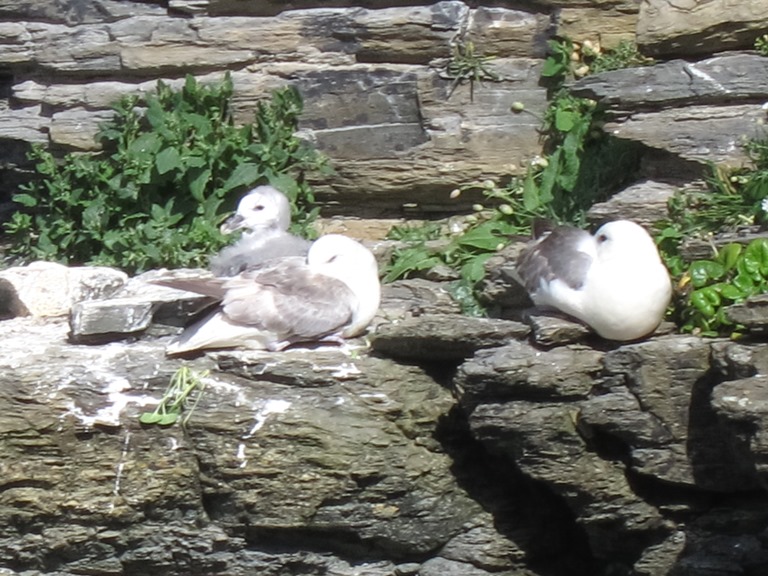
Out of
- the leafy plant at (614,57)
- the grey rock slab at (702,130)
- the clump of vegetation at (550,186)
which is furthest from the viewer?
the leafy plant at (614,57)

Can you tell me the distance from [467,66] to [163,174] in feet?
5.89

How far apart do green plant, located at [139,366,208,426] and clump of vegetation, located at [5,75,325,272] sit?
5.94ft

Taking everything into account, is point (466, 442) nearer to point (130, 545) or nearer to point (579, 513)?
point (579, 513)

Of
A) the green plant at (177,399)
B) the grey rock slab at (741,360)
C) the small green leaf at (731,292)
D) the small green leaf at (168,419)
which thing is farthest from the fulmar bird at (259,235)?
the grey rock slab at (741,360)

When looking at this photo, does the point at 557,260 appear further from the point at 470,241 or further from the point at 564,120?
the point at 564,120

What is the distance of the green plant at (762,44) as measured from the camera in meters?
7.27

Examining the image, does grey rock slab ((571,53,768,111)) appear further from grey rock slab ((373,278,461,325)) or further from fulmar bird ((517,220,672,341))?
grey rock slab ((373,278,461,325))

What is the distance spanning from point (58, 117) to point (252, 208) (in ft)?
5.38

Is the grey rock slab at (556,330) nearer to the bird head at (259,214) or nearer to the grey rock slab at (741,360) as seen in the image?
the grey rock slab at (741,360)

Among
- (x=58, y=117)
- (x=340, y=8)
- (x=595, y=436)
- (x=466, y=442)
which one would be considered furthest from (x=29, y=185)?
(x=595, y=436)

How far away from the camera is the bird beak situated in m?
7.34

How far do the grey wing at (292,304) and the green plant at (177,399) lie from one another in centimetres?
35

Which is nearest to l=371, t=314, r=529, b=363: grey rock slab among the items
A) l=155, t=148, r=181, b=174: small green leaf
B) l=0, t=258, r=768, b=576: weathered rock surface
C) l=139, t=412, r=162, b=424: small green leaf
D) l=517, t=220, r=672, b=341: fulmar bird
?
l=0, t=258, r=768, b=576: weathered rock surface

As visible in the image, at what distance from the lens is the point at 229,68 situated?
27.0ft
